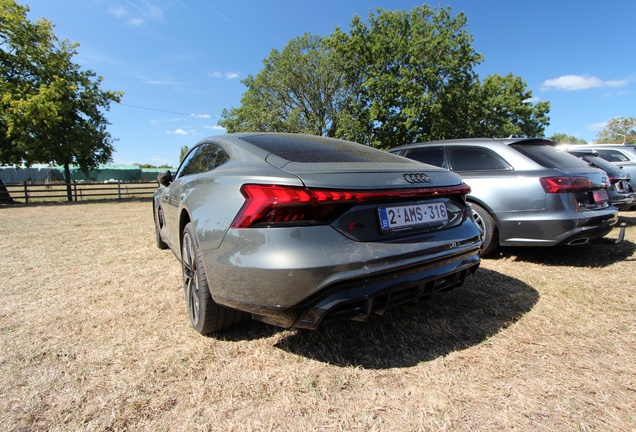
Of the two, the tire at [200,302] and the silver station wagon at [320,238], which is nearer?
the silver station wagon at [320,238]

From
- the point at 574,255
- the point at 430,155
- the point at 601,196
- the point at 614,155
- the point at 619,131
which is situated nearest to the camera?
the point at 601,196

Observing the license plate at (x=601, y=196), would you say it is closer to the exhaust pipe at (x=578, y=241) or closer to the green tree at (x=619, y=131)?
the exhaust pipe at (x=578, y=241)

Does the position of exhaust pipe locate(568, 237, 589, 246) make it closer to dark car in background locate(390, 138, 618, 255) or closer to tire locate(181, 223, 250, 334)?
dark car in background locate(390, 138, 618, 255)

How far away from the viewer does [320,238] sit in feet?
5.21

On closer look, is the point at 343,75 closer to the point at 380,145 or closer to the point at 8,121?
the point at 380,145

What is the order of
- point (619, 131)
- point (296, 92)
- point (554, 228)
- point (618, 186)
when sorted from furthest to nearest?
point (619, 131)
point (296, 92)
point (618, 186)
point (554, 228)

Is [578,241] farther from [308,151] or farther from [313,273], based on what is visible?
[313,273]

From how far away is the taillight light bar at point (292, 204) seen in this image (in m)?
1.59

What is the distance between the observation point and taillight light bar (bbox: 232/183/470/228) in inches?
62.7

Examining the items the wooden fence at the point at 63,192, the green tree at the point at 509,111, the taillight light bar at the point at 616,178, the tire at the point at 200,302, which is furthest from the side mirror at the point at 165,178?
the green tree at the point at 509,111

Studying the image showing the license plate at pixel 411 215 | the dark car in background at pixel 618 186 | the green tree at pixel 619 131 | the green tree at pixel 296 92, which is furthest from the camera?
the green tree at pixel 619 131

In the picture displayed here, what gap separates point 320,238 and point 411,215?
584 mm

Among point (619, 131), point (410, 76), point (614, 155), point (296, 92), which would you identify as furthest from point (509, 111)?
point (619, 131)

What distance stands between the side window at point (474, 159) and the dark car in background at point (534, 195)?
1 centimetres
